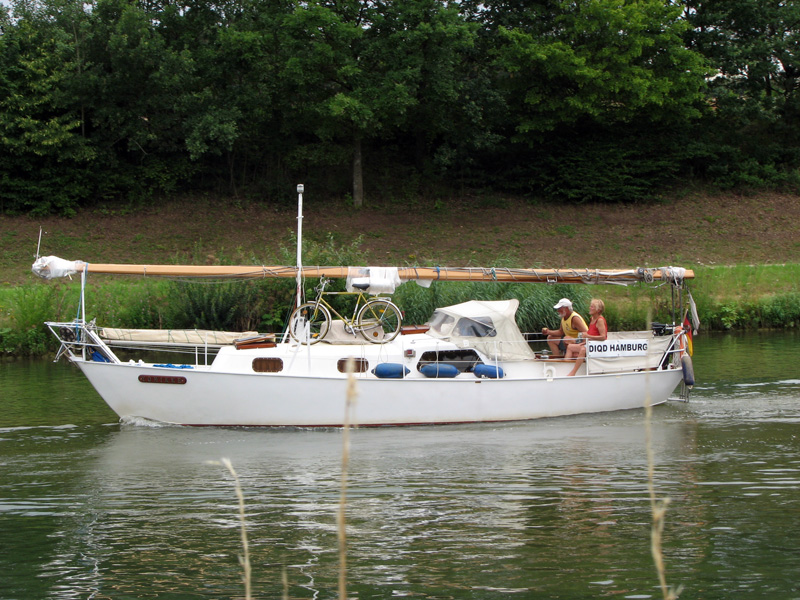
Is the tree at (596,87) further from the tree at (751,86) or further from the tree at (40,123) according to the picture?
the tree at (40,123)

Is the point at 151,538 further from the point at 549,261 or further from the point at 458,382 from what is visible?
the point at 549,261

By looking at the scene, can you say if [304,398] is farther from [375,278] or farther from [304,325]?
[375,278]

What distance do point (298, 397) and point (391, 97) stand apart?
2408 cm

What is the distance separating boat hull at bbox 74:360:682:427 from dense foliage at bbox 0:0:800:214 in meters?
22.5

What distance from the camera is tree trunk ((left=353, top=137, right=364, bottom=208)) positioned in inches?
1593

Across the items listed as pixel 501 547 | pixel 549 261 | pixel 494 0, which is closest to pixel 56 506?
pixel 501 547

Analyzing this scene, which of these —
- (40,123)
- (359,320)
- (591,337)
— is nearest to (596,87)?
(40,123)

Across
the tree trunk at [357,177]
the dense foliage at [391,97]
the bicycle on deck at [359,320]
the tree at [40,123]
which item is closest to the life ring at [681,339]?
the bicycle on deck at [359,320]

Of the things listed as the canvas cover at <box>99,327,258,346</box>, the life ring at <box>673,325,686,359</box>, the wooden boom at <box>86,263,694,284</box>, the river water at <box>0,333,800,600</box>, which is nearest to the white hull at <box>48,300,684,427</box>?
the river water at <box>0,333,800,600</box>

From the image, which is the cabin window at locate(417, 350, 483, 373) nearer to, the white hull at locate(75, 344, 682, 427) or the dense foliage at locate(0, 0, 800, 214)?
the white hull at locate(75, 344, 682, 427)

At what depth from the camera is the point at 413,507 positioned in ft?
36.4

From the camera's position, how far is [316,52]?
122 ft

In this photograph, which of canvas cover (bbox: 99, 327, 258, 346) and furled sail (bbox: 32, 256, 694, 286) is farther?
canvas cover (bbox: 99, 327, 258, 346)

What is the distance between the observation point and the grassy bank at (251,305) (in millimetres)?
26234
